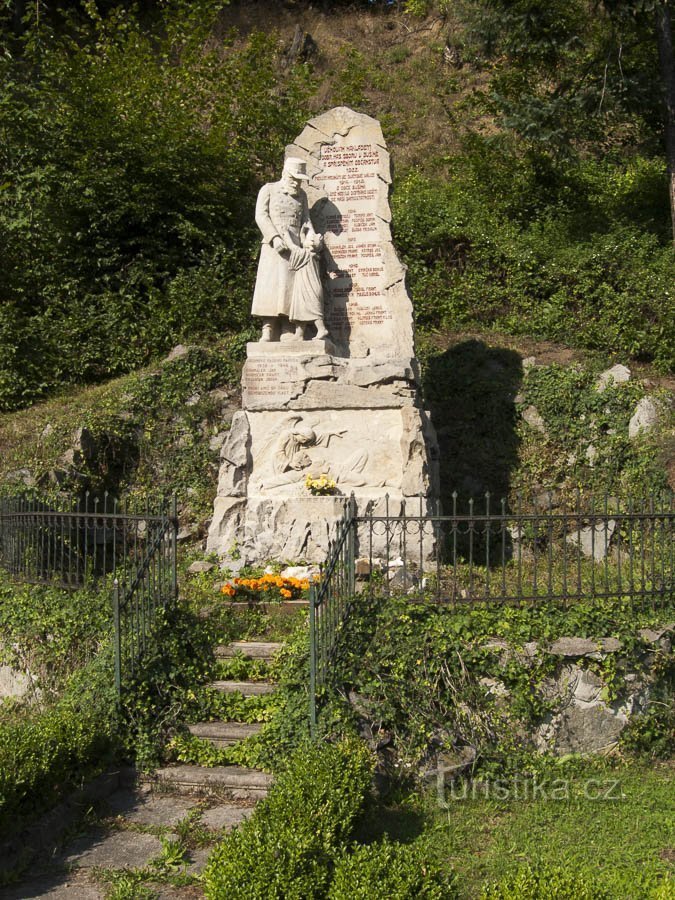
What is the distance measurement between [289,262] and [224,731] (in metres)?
5.64

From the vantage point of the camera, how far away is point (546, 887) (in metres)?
3.48

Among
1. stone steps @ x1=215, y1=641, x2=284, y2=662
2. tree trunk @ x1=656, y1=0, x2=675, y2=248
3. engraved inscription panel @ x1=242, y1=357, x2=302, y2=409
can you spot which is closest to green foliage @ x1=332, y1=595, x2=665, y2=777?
stone steps @ x1=215, y1=641, x2=284, y2=662

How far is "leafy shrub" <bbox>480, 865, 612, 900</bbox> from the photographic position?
3.44m

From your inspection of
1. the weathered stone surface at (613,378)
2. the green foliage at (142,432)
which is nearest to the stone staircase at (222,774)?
the green foliage at (142,432)

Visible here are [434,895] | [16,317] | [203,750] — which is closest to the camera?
[434,895]

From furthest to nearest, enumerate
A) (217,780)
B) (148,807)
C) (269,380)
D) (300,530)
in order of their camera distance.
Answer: (269,380)
(300,530)
(217,780)
(148,807)

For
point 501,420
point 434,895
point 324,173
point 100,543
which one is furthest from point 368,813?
point 501,420

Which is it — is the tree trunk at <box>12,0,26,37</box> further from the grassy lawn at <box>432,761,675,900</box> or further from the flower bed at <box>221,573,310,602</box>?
the grassy lawn at <box>432,761,675,900</box>

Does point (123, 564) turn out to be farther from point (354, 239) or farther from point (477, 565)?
point (354, 239)

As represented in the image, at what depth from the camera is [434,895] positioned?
3654 mm

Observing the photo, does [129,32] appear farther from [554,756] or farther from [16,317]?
[554,756]

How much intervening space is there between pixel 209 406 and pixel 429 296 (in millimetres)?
5281

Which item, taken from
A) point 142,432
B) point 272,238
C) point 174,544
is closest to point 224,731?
point 174,544

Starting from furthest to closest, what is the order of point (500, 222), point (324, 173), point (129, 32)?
point (129, 32) → point (500, 222) → point (324, 173)
